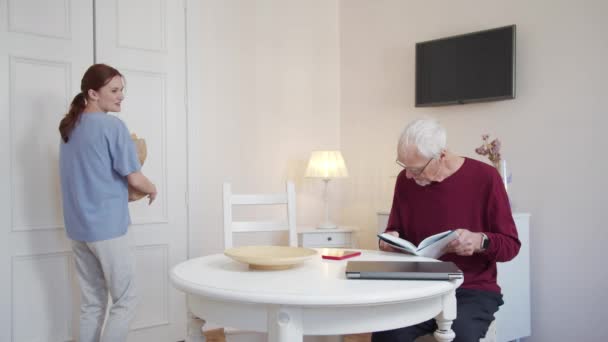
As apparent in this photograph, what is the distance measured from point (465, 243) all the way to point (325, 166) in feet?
6.59

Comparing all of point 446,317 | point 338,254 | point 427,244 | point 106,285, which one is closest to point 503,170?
point 427,244

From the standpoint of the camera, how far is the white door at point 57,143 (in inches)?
108

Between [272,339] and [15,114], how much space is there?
2131 millimetres

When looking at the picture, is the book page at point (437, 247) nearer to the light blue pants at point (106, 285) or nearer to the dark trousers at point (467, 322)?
the dark trousers at point (467, 322)

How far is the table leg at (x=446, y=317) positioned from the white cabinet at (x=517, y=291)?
51.6 inches

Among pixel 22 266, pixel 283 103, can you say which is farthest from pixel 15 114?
pixel 283 103

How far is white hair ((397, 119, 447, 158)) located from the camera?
Answer: 6.17 ft

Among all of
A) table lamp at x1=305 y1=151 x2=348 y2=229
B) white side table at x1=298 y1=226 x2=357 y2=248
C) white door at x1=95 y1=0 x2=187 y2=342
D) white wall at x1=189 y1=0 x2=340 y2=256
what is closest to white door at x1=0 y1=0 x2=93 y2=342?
white door at x1=95 y1=0 x2=187 y2=342

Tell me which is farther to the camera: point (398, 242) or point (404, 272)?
point (398, 242)

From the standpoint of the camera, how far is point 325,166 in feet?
12.1

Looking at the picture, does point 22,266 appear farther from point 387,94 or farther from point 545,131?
point 545,131

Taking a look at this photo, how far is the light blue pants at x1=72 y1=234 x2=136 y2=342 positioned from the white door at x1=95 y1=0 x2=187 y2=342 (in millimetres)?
592

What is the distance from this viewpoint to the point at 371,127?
402cm

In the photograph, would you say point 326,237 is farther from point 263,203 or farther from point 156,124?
point 156,124
